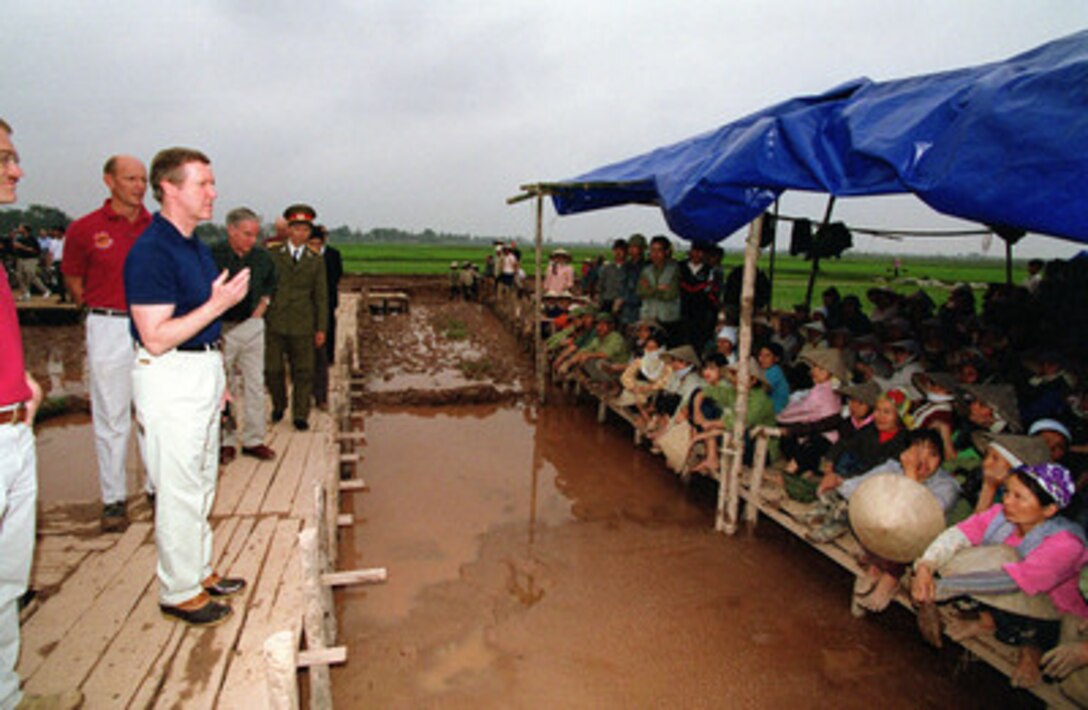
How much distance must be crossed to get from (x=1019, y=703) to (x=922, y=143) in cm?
306

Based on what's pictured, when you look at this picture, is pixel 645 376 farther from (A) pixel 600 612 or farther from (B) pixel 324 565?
(B) pixel 324 565

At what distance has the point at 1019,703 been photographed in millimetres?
3145

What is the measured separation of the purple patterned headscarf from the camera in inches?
106

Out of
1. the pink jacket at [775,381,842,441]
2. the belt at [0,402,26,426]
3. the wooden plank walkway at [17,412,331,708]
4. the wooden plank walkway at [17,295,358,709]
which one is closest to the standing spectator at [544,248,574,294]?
the pink jacket at [775,381,842,441]

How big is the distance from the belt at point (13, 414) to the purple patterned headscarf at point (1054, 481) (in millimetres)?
4205

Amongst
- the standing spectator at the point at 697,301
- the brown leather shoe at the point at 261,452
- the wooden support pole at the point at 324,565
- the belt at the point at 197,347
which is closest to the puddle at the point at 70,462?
the brown leather shoe at the point at 261,452

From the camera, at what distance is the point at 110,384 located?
3.34 meters

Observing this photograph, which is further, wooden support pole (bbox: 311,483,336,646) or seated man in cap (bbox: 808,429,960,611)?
seated man in cap (bbox: 808,429,960,611)

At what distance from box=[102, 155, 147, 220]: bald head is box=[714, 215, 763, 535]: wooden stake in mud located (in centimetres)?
409

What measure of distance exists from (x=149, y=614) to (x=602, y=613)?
255 centimetres

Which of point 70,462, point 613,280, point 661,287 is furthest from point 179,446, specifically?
point 613,280

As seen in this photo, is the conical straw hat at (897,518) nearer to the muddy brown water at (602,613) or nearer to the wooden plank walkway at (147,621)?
the muddy brown water at (602,613)

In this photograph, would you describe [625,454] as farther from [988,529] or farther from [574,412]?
[988,529]

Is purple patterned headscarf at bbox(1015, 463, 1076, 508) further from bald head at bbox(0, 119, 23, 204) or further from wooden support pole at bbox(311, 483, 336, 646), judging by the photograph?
bald head at bbox(0, 119, 23, 204)
